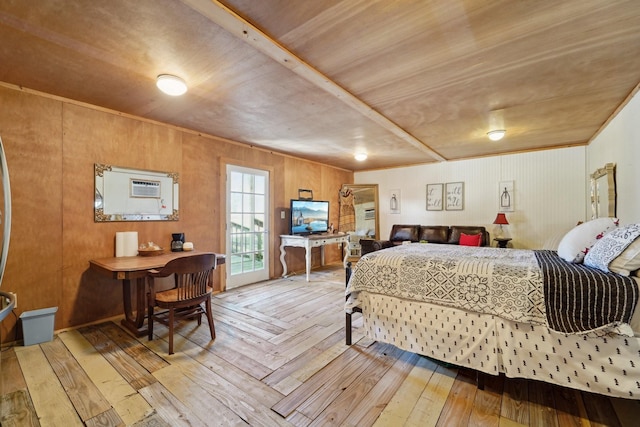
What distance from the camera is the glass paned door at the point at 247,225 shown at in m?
4.30

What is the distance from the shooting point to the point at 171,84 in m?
2.27

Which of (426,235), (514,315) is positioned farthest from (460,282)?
(426,235)

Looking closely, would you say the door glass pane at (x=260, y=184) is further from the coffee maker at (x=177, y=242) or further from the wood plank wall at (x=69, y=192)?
the coffee maker at (x=177, y=242)

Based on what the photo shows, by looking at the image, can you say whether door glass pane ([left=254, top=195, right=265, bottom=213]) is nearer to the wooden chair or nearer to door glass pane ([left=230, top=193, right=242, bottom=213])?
door glass pane ([left=230, top=193, right=242, bottom=213])

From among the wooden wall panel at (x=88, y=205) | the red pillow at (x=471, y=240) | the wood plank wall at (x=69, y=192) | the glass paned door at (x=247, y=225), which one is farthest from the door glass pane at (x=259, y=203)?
the red pillow at (x=471, y=240)

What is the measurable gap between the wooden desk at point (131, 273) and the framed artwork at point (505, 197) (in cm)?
564

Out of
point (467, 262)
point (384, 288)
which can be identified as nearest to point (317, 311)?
point (384, 288)

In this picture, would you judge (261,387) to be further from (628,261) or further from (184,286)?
(628,261)

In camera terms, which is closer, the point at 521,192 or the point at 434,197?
the point at 521,192

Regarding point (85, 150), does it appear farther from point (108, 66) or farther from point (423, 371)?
point (423, 371)

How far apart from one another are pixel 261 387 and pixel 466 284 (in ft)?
5.26

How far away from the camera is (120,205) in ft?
10.3

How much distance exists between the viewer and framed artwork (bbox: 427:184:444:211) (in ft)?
19.6

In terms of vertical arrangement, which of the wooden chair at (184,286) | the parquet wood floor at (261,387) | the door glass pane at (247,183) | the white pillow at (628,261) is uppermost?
the door glass pane at (247,183)
